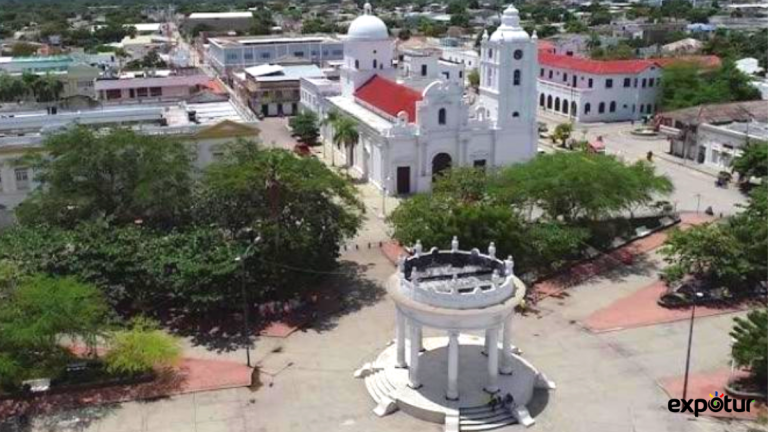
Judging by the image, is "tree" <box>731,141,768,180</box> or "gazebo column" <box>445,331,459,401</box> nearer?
"gazebo column" <box>445,331,459,401</box>

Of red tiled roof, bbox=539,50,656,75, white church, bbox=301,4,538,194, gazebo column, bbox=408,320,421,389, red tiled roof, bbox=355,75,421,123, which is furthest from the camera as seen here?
red tiled roof, bbox=539,50,656,75

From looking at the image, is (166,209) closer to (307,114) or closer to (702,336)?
(702,336)

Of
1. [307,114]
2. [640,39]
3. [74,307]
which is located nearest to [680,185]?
[307,114]

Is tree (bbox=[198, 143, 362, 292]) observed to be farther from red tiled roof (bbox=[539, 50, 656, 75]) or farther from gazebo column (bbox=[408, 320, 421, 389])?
red tiled roof (bbox=[539, 50, 656, 75])

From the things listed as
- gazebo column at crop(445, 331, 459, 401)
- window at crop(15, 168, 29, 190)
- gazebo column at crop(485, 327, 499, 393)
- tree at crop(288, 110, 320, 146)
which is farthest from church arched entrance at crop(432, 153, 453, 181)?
gazebo column at crop(445, 331, 459, 401)

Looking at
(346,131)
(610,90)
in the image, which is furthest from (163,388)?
(610,90)

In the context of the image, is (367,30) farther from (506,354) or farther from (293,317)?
(506,354)
